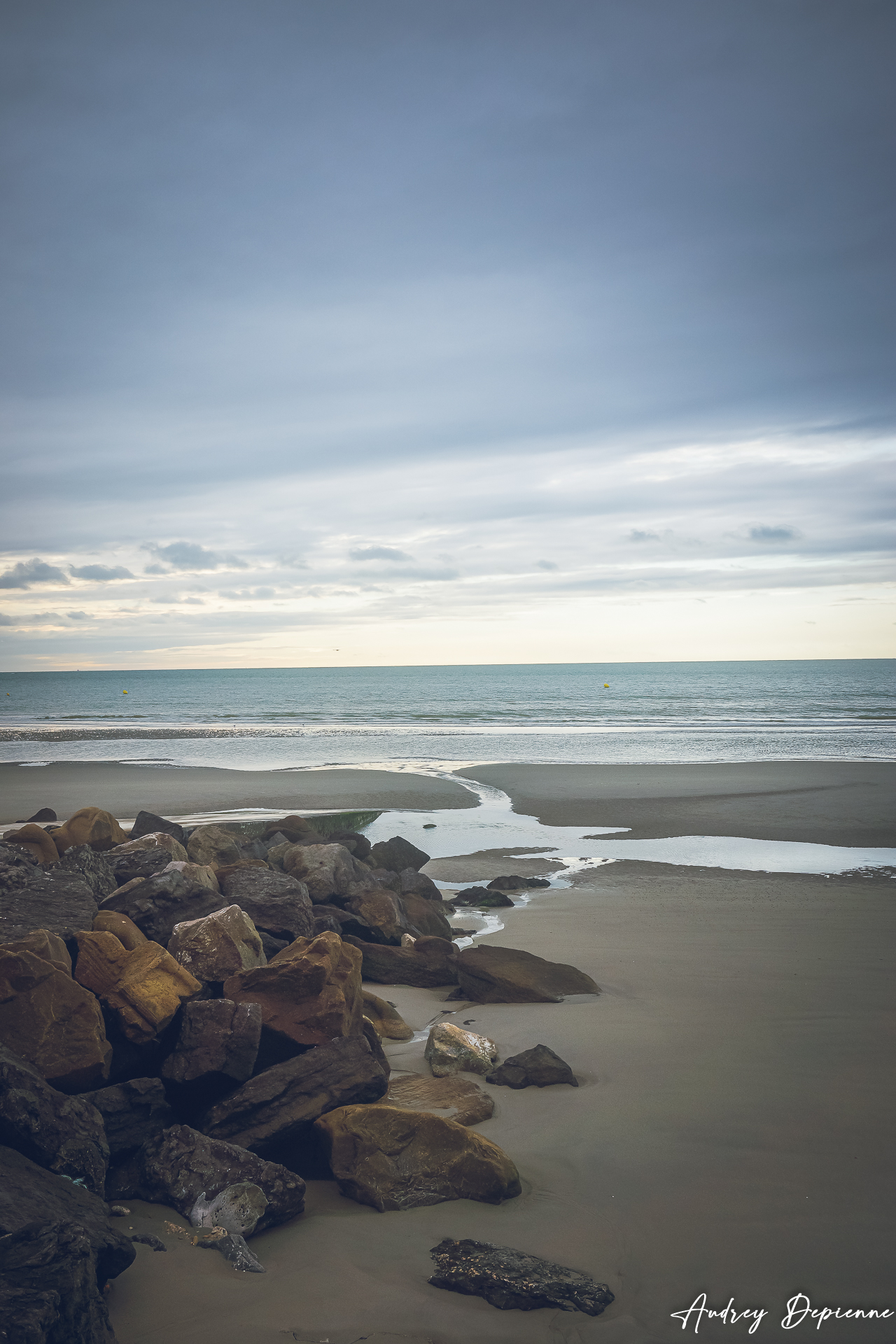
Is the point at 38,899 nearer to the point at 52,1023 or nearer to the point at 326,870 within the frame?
the point at 52,1023

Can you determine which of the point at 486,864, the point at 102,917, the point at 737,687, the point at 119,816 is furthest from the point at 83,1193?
the point at 737,687

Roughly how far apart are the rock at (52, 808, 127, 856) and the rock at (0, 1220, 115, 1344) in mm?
6046

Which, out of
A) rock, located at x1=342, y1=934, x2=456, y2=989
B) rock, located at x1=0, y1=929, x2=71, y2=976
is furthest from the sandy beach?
rock, located at x1=0, y1=929, x2=71, y2=976

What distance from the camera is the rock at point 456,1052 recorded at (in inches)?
194

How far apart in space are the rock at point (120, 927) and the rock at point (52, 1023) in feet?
3.14

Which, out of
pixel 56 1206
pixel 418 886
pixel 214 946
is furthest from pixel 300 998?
pixel 418 886

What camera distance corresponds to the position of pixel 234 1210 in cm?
322

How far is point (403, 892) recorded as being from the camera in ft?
29.4

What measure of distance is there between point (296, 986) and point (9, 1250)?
6.91 feet

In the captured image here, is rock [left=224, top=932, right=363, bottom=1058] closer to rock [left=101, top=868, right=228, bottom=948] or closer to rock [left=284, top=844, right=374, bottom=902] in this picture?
rock [left=101, top=868, right=228, bottom=948]

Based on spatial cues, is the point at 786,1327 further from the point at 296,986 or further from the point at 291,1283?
the point at 296,986

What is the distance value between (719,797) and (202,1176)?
16402 mm

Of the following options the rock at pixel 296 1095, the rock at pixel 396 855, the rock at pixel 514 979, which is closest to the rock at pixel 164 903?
the rock at pixel 296 1095

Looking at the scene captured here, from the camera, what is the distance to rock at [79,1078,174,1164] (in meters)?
3.52
